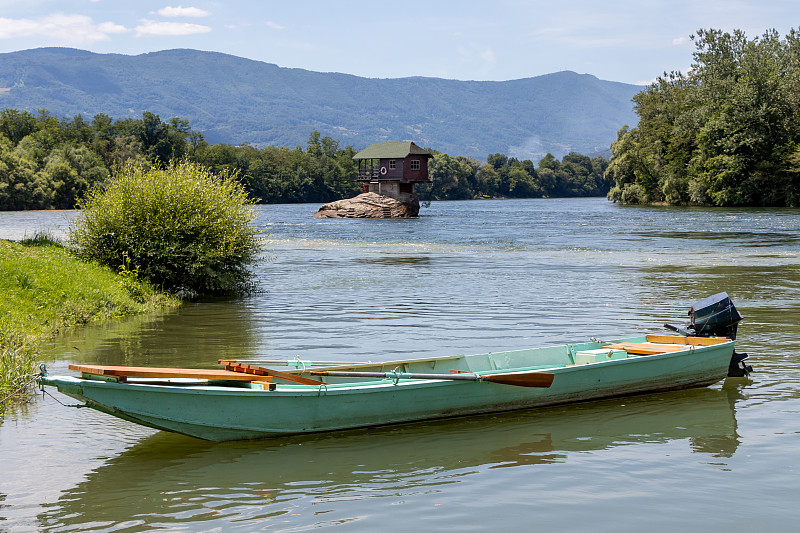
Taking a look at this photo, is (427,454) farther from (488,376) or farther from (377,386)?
(488,376)

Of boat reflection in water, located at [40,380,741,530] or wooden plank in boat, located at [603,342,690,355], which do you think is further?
wooden plank in boat, located at [603,342,690,355]

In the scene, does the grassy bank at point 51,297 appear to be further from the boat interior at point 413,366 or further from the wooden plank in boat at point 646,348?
the wooden plank in boat at point 646,348

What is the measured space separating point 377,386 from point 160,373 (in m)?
2.77

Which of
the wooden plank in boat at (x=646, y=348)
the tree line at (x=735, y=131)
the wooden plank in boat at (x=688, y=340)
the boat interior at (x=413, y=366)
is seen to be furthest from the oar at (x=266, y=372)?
the tree line at (x=735, y=131)

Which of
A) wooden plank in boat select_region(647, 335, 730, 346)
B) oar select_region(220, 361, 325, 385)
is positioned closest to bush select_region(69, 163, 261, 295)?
oar select_region(220, 361, 325, 385)

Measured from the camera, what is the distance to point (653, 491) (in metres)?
8.78

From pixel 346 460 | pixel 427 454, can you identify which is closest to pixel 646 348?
pixel 427 454

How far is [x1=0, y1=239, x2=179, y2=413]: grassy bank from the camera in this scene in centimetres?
1355

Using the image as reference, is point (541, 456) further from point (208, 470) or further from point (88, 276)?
point (88, 276)

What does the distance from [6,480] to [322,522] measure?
380 cm

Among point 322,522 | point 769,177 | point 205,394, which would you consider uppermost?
point 769,177

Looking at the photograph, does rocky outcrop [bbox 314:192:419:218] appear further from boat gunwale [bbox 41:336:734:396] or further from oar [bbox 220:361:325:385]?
oar [bbox 220:361:325:385]

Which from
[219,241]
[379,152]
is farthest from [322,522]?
[379,152]

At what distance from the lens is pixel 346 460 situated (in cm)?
993
